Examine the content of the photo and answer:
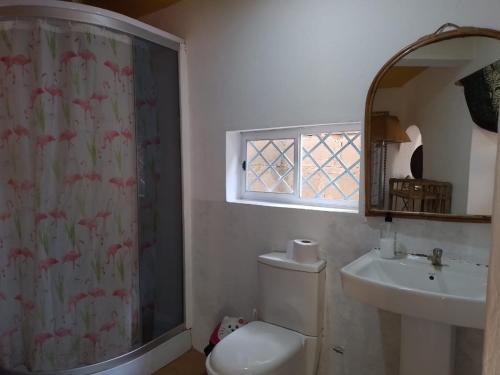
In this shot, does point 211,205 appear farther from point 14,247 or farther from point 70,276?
point 14,247

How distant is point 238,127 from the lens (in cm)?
186

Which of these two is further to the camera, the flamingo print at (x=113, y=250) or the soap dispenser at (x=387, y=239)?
the flamingo print at (x=113, y=250)

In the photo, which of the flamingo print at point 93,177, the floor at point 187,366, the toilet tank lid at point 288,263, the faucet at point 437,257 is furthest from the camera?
the floor at point 187,366

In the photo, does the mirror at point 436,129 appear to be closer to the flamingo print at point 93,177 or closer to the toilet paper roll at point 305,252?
the toilet paper roll at point 305,252

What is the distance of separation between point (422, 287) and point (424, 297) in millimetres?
293

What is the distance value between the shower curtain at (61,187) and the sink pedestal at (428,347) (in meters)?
1.51

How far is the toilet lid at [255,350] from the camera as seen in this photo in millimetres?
1242

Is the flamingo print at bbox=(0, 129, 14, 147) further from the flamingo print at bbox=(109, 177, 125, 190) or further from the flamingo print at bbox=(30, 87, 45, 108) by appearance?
the flamingo print at bbox=(109, 177, 125, 190)

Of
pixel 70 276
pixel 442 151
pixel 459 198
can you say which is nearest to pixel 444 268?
pixel 459 198

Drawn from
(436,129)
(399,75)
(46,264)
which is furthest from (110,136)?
(436,129)

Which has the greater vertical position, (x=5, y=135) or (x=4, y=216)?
(x=5, y=135)

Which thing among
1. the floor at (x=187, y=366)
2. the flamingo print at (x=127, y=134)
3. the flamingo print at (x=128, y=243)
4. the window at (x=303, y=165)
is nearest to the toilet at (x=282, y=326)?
the window at (x=303, y=165)

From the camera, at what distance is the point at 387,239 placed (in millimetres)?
1347

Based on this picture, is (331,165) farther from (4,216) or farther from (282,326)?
(4,216)
